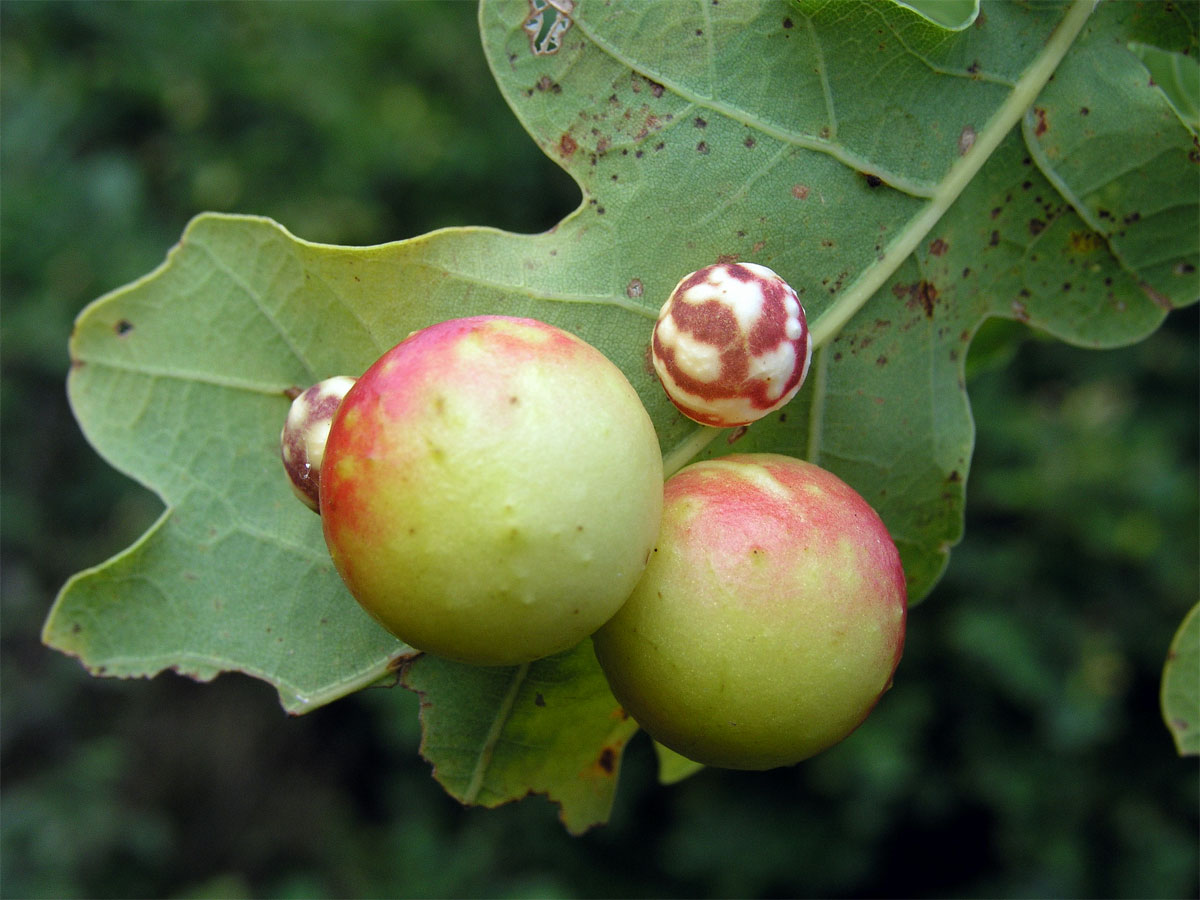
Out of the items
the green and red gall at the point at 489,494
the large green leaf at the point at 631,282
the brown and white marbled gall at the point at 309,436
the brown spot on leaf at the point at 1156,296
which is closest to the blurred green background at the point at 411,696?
the brown spot on leaf at the point at 1156,296

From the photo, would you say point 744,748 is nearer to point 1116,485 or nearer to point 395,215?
point 1116,485

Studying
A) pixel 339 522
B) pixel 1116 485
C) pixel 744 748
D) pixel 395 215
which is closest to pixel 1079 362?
pixel 1116 485

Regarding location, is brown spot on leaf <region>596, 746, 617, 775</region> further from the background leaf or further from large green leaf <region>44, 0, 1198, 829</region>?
the background leaf

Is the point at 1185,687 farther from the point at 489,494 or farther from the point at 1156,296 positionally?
the point at 489,494

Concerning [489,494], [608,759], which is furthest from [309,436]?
[608,759]

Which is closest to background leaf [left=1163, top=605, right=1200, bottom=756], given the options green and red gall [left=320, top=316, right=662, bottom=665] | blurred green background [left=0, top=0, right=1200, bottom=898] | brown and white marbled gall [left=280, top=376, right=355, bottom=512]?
green and red gall [left=320, top=316, right=662, bottom=665]

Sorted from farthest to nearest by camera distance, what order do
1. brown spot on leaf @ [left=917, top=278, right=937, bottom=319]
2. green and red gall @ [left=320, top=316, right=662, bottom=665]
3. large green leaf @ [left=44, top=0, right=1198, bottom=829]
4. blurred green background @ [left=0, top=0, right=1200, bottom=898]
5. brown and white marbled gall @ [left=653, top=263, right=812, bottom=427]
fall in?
1. blurred green background @ [left=0, top=0, right=1200, bottom=898]
2. brown spot on leaf @ [left=917, top=278, right=937, bottom=319]
3. large green leaf @ [left=44, top=0, right=1198, bottom=829]
4. brown and white marbled gall @ [left=653, top=263, right=812, bottom=427]
5. green and red gall @ [left=320, top=316, right=662, bottom=665]
